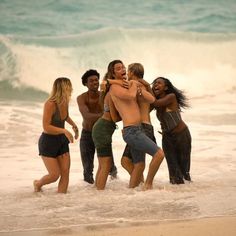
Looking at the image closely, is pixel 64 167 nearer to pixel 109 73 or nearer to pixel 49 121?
pixel 49 121

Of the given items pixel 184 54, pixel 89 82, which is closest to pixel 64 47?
pixel 184 54

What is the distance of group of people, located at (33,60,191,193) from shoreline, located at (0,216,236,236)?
3.16ft

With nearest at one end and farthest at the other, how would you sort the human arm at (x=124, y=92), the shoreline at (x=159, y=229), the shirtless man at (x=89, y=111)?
the shoreline at (x=159, y=229) < the human arm at (x=124, y=92) < the shirtless man at (x=89, y=111)

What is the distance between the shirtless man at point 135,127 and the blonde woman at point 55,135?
40cm

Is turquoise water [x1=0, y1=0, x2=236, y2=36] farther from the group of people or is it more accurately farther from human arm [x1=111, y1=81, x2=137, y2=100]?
human arm [x1=111, y1=81, x2=137, y2=100]

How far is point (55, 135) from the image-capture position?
4531 mm

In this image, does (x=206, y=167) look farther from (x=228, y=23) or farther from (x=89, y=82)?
(x=228, y=23)

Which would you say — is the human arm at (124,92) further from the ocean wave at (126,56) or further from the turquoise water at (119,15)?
the turquoise water at (119,15)

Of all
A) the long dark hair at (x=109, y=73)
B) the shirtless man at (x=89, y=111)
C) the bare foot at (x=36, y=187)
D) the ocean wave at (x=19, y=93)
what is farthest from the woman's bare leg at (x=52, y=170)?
the ocean wave at (x=19, y=93)

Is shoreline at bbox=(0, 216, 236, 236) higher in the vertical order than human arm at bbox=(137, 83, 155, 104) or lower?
lower

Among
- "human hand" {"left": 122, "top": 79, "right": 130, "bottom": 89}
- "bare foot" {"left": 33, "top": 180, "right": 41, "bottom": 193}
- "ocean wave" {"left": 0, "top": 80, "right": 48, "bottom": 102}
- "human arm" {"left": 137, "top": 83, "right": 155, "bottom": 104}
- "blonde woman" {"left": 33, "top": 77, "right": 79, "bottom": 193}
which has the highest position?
"human hand" {"left": 122, "top": 79, "right": 130, "bottom": 89}

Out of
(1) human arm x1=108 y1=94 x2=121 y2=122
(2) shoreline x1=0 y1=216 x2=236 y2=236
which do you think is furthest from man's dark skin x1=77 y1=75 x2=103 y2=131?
(2) shoreline x1=0 y1=216 x2=236 y2=236

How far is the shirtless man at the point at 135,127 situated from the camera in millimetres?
4504

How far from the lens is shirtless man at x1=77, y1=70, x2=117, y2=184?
4.92m
